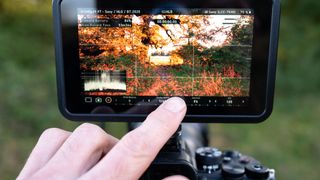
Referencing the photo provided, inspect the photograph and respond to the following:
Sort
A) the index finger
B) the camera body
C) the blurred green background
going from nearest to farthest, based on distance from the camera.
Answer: the index finger < the camera body < the blurred green background

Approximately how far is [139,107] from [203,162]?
0.52 feet

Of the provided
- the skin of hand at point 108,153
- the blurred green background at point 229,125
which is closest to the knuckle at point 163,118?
the skin of hand at point 108,153

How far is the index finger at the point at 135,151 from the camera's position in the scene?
492mm

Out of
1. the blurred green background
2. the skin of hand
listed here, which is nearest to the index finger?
the skin of hand

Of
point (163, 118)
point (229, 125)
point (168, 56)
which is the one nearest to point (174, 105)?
point (163, 118)

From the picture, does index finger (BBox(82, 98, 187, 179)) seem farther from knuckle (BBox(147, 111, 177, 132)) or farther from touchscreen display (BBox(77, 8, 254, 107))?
touchscreen display (BBox(77, 8, 254, 107))

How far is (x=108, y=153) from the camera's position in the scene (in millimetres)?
506

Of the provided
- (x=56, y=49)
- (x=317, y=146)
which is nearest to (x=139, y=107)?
(x=56, y=49)

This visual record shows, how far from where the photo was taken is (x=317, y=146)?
2266 mm

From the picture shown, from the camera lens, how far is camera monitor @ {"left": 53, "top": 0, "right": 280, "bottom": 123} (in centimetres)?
64

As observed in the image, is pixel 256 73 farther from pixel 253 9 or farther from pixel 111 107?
pixel 111 107

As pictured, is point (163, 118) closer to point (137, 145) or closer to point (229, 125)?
point (137, 145)

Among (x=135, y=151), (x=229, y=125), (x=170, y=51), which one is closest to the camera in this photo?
(x=135, y=151)

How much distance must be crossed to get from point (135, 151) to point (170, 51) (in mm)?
212
